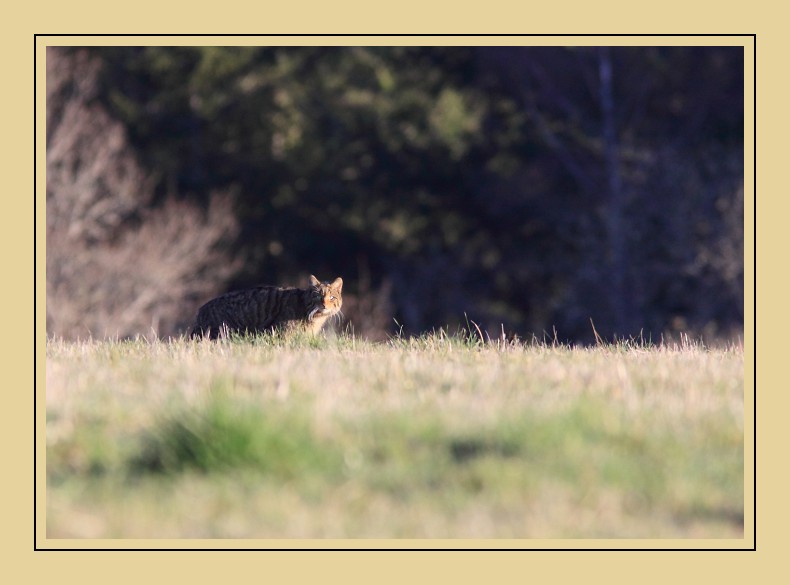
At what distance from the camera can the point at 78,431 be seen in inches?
289

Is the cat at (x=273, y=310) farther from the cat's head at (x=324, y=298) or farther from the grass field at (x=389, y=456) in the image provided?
the grass field at (x=389, y=456)

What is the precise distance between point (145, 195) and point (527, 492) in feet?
A: 100

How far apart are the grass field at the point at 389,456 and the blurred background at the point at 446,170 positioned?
27.4 metres

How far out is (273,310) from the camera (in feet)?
43.7

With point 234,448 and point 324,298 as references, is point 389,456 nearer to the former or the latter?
point 234,448

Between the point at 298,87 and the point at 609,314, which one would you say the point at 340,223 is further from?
the point at 609,314

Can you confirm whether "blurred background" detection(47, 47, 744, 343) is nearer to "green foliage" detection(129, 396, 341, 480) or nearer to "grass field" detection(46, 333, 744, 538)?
"grass field" detection(46, 333, 744, 538)

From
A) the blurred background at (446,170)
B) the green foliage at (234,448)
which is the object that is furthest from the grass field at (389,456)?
the blurred background at (446,170)

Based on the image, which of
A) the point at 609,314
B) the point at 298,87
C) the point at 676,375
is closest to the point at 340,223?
the point at 298,87

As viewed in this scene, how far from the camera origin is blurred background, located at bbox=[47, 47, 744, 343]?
120ft

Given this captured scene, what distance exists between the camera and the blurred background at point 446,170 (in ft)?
120

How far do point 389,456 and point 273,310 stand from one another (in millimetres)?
6409

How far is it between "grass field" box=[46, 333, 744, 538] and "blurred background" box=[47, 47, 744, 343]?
1080 inches

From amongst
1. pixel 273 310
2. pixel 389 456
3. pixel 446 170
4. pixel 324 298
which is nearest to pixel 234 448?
pixel 389 456
